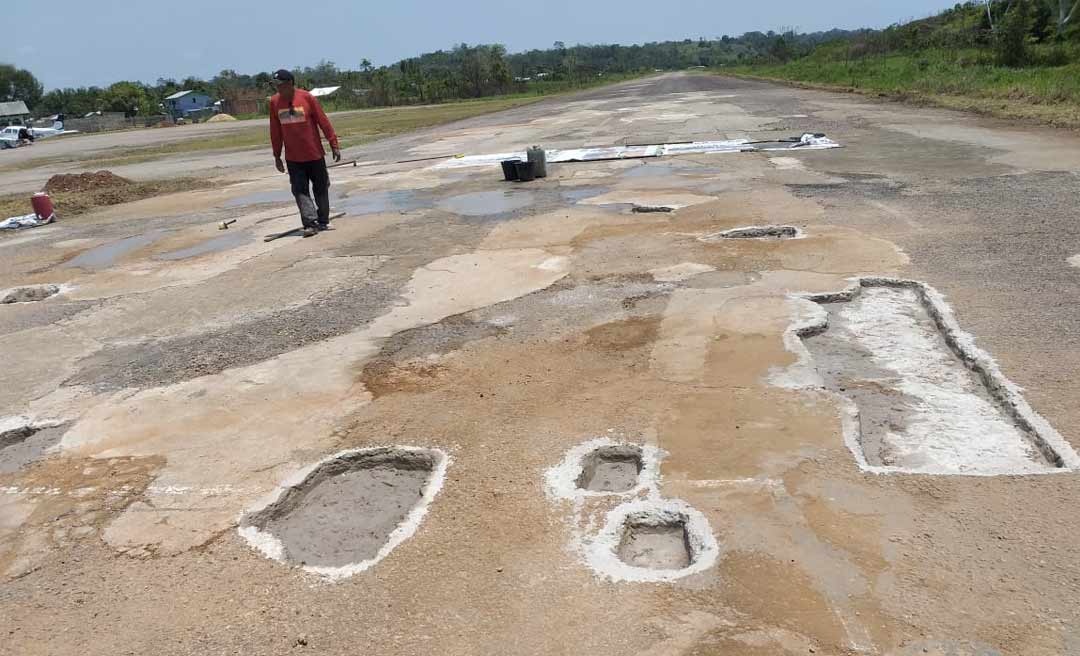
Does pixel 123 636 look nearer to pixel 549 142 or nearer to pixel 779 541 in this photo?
pixel 779 541

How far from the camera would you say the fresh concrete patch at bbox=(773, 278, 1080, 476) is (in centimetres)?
Answer: 338

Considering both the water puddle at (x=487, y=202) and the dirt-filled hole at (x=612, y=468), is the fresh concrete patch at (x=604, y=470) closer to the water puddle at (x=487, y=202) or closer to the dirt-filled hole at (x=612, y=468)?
the dirt-filled hole at (x=612, y=468)

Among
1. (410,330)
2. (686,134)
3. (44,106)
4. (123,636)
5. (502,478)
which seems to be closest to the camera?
(123,636)

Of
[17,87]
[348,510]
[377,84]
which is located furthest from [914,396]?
[17,87]

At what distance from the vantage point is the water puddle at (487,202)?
10141 mm

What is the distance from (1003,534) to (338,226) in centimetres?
854

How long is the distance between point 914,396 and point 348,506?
304 cm

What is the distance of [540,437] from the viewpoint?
383cm

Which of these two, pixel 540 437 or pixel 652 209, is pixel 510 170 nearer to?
pixel 652 209

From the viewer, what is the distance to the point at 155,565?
10.1ft

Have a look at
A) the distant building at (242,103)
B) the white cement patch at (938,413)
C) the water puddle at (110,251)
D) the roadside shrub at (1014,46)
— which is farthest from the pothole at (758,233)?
the distant building at (242,103)

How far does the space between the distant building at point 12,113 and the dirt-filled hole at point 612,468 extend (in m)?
101

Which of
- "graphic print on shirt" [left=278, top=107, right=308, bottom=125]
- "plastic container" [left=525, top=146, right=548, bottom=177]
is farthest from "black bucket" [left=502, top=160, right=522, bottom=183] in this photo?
"graphic print on shirt" [left=278, top=107, right=308, bottom=125]

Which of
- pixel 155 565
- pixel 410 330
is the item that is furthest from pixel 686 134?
pixel 155 565
